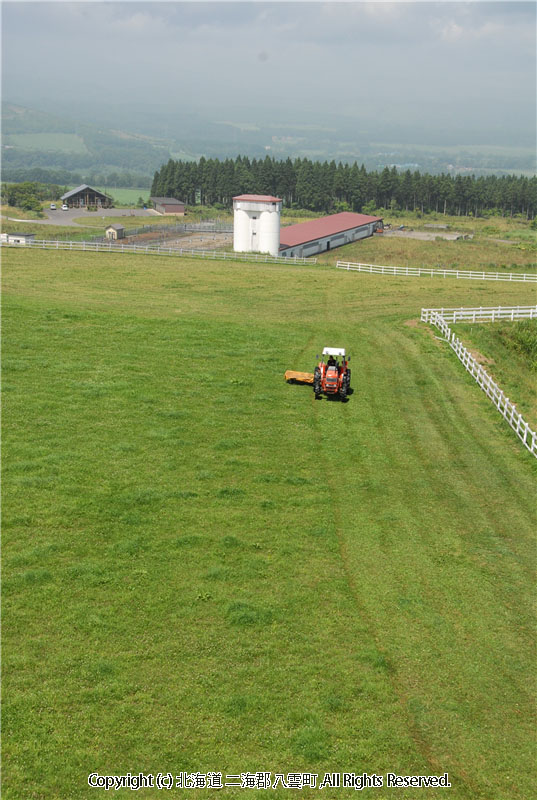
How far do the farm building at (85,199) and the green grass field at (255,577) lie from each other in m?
135

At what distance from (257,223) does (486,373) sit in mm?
48581

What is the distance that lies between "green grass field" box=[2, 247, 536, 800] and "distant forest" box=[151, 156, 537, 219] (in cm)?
13852

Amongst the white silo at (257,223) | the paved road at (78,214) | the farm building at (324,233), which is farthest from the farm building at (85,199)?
the white silo at (257,223)

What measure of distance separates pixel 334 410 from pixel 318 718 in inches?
648

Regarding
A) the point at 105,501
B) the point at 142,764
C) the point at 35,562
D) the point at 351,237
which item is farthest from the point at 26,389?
the point at 351,237

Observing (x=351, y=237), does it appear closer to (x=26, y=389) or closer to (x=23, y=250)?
(x=23, y=250)

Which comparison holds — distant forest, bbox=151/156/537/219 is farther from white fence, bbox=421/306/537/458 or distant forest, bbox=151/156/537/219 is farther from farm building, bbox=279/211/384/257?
white fence, bbox=421/306/537/458

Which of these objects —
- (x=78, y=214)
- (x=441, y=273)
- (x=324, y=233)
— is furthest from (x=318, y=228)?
(x=78, y=214)

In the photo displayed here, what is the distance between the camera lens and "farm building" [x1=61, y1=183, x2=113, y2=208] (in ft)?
513

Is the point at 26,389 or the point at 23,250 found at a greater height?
the point at 23,250

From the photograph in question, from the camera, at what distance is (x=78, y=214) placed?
148 meters

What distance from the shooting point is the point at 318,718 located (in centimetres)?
1193

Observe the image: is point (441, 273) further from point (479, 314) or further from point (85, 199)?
point (85, 199)

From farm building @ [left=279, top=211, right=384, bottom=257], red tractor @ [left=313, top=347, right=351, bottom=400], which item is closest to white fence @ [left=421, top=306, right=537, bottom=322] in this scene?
red tractor @ [left=313, top=347, right=351, bottom=400]
